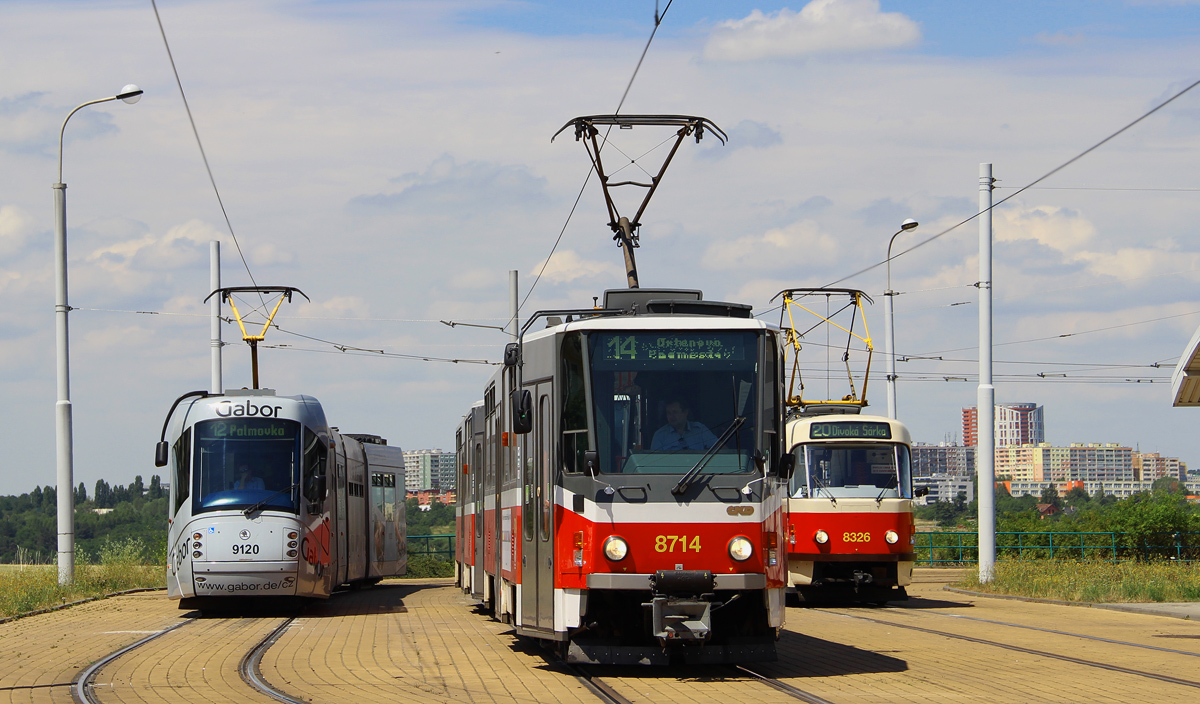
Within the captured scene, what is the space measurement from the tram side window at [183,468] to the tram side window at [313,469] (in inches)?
66.0

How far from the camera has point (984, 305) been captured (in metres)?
27.9

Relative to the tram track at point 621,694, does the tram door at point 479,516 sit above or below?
above

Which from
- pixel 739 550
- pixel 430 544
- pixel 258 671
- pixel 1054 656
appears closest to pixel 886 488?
pixel 1054 656

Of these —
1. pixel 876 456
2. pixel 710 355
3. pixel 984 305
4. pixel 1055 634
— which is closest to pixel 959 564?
pixel 984 305

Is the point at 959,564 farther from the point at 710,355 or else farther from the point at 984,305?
the point at 710,355

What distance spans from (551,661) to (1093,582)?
1487 centimetres

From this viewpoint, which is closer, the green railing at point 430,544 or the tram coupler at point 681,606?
the tram coupler at point 681,606

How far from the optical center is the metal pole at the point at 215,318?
3444 centimetres

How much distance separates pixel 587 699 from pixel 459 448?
15.3 metres

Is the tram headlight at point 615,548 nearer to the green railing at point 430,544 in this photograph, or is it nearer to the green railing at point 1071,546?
the green railing at point 1071,546

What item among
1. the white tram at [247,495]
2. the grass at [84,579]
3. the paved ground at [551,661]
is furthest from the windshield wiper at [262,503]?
the grass at [84,579]

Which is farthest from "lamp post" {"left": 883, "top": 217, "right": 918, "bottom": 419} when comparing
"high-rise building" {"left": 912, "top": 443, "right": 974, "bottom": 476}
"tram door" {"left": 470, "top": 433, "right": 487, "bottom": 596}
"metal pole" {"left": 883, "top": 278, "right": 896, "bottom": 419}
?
"high-rise building" {"left": 912, "top": 443, "right": 974, "bottom": 476}

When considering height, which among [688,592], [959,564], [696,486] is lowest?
[959,564]

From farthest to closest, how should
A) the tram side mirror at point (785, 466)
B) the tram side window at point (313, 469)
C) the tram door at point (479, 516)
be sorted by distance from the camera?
the tram side window at point (313, 469) < the tram door at point (479, 516) < the tram side mirror at point (785, 466)
